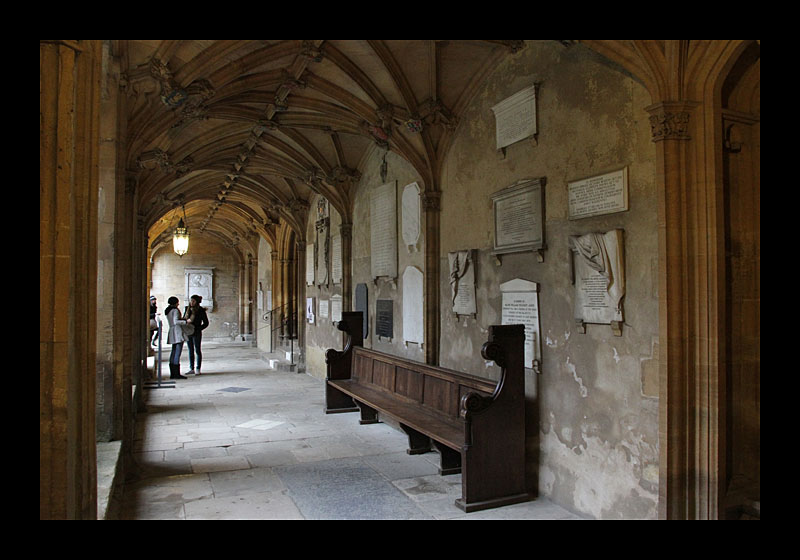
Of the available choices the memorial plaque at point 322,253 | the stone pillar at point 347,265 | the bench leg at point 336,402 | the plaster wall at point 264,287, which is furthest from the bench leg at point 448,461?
the plaster wall at point 264,287

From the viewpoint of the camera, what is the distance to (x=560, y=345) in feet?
14.8

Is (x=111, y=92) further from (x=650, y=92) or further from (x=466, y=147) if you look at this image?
(x=650, y=92)

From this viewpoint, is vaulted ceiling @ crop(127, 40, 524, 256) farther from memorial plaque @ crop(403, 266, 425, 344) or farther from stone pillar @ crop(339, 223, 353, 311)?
memorial plaque @ crop(403, 266, 425, 344)

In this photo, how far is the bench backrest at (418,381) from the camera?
5168 mm

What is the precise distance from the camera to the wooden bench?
428cm

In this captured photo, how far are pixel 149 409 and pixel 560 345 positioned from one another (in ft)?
20.6

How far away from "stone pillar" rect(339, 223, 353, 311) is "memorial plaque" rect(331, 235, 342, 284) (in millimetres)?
249

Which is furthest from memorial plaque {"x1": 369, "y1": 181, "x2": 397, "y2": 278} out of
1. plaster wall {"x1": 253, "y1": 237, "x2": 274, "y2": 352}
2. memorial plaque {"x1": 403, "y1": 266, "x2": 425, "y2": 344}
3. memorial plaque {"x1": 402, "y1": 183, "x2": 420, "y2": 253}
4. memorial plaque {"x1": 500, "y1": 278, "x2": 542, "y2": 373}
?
plaster wall {"x1": 253, "y1": 237, "x2": 274, "y2": 352}

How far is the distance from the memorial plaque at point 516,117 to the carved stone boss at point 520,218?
433mm

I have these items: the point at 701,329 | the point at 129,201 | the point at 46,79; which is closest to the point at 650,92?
the point at 701,329

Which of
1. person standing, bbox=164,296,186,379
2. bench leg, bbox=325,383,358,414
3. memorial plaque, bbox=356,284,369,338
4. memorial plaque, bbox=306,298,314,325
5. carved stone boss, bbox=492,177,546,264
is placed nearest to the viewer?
carved stone boss, bbox=492,177,546,264

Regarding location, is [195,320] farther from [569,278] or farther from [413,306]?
[569,278]

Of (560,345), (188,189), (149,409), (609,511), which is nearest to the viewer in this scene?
(609,511)

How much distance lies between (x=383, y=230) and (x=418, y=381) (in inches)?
117
